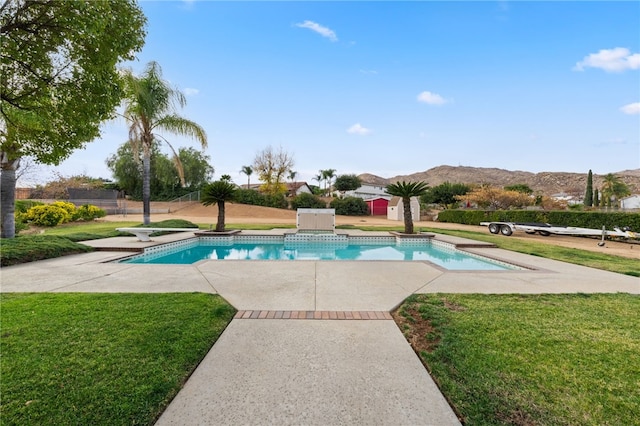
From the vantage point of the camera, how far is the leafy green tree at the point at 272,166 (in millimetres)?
35375

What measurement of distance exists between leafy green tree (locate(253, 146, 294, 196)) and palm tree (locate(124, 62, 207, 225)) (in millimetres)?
20822

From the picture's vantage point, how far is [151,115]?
13578 millimetres

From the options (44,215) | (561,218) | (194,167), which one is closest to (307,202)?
(194,167)

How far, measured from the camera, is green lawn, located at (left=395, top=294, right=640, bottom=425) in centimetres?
188

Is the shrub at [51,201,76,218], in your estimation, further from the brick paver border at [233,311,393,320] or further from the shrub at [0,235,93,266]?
the brick paver border at [233,311,393,320]

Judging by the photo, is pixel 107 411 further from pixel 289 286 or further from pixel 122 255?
pixel 122 255

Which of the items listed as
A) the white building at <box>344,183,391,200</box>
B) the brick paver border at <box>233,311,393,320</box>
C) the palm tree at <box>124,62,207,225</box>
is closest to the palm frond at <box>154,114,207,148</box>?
the palm tree at <box>124,62,207,225</box>

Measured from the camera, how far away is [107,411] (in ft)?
5.82

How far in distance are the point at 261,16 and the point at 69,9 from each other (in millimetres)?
10352

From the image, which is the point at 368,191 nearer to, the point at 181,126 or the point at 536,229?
the point at 536,229

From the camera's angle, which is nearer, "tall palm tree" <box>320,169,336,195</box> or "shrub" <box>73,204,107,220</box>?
"shrub" <box>73,204,107,220</box>

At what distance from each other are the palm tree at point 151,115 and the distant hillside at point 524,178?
55.9m

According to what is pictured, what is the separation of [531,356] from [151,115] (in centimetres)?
1596

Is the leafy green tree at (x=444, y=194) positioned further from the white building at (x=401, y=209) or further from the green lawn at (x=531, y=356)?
the green lawn at (x=531, y=356)
